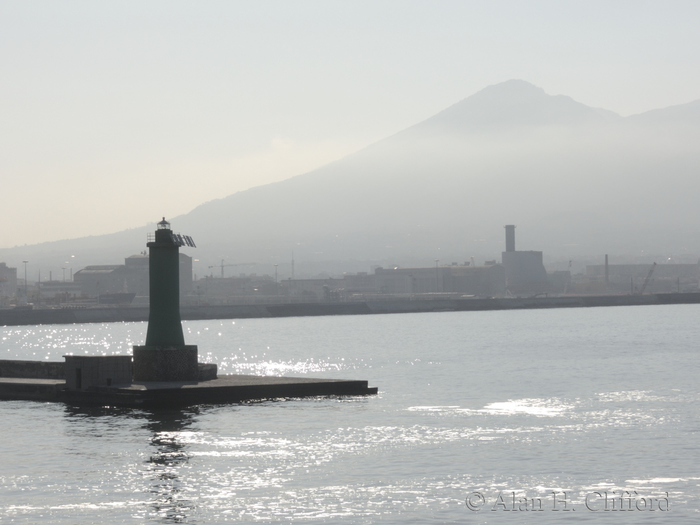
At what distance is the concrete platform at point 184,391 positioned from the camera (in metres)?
38.5

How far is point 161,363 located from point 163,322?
1.58 m

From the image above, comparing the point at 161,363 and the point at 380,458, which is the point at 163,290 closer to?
the point at 161,363

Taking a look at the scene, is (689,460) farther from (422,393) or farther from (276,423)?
(422,393)

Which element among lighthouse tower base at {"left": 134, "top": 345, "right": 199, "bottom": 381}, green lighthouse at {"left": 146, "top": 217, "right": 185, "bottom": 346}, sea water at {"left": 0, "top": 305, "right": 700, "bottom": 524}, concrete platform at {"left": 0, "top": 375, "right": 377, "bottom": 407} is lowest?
sea water at {"left": 0, "top": 305, "right": 700, "bottom": 524}

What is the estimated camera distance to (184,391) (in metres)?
39.0

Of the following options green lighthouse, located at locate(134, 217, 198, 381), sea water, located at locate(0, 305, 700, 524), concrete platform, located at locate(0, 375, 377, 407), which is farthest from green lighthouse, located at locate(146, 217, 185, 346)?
sea water, located at locate(0, 305, 700, 524)

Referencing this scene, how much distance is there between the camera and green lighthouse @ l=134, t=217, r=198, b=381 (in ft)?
135

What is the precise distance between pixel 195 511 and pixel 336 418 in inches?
582

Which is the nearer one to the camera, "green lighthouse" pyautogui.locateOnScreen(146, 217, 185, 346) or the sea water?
the sea water

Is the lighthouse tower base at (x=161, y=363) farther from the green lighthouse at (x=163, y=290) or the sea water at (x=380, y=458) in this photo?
the sea water at (x=380, y=458)

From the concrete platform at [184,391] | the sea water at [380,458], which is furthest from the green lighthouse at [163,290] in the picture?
the sea water at [380,458]

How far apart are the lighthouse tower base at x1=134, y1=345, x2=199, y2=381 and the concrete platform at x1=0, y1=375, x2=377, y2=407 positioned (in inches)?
18.2

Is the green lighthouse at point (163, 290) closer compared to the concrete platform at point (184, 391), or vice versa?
the concrete platform at point (184, 391)

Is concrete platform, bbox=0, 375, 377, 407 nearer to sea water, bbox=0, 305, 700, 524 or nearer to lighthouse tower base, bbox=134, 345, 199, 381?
lighthouse tower base, bbox=134, 345, 199, 381
